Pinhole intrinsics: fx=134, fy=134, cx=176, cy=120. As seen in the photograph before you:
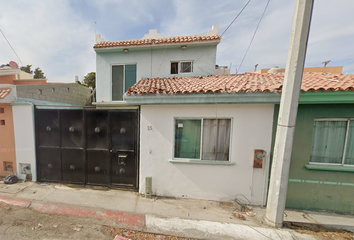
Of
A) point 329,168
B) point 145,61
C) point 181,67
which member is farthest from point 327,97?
point 145,61

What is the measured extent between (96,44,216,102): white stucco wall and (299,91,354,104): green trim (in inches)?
188

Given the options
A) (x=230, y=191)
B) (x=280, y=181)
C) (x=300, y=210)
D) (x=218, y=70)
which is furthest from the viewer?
(x=218, y=70)

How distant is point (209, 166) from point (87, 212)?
360cm

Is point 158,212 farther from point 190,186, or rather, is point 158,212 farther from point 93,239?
point 93,239

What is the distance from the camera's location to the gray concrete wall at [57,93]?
5.33 meters

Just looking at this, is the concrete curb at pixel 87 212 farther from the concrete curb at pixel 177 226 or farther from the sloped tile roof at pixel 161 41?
the sloped tile roof at pixel 161 41

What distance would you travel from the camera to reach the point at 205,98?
385 cm

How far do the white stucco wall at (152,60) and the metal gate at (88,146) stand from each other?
330cm

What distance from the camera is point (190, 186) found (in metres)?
4.28

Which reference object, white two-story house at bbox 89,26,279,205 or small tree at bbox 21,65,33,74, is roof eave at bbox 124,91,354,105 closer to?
white two-story house at bbox 89,26,279,205

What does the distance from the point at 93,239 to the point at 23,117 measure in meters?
4.99

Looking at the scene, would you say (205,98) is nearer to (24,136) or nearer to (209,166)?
(209,166)

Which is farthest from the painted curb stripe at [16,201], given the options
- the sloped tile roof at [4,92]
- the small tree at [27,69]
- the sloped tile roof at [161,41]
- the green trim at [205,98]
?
the small tree at [27,69]

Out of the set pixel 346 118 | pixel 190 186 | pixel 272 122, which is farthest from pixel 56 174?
pixel 346 118
